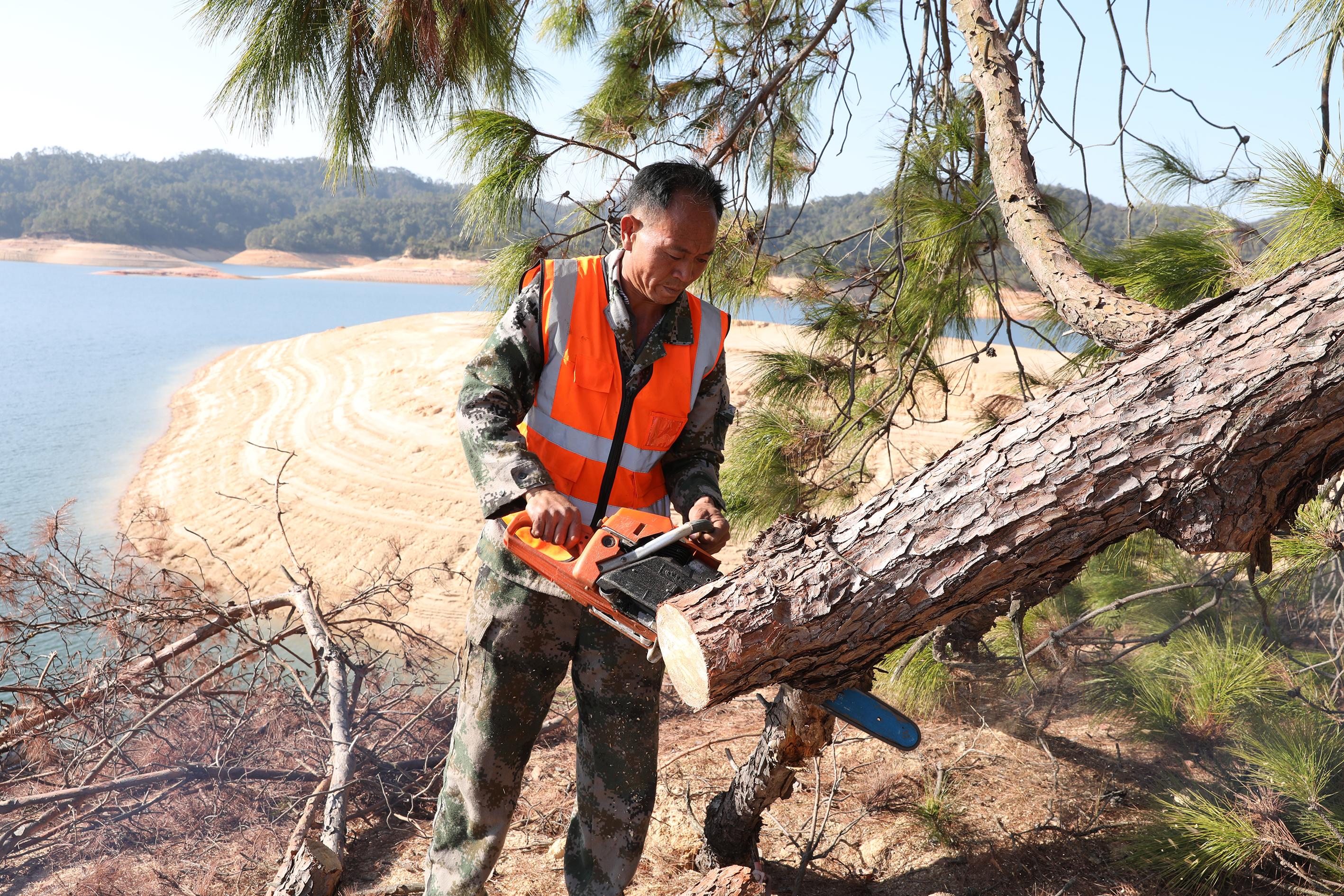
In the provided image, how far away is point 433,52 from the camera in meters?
2.72

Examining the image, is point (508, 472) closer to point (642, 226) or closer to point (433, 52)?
point (642, 226)

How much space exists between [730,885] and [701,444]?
108 cm

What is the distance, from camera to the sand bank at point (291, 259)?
55.2 metres

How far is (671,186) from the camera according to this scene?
1847mm

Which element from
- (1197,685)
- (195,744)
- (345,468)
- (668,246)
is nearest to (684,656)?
(668,246)

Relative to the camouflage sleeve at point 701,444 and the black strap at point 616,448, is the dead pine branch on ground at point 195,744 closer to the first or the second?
the black strap at point 616,448

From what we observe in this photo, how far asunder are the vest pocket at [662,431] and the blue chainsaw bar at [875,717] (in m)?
0.70

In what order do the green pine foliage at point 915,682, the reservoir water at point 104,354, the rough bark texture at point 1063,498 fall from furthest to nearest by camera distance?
1. the reservoir water at point 104,354
2. the green pine foliage at point 915,682
3. the rough bark texture at point 1063,498

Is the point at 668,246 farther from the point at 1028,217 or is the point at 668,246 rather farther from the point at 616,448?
the point at 1028,217

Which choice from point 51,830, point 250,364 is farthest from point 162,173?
point 51,830

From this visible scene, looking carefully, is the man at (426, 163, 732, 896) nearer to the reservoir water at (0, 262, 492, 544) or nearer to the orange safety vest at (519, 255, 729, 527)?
the orange safety vest at (519, 255, 729, 527)

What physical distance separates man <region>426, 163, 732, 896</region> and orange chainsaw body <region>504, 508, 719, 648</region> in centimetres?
15

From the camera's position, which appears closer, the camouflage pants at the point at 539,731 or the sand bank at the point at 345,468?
the camouflage pants at the point at 539,731

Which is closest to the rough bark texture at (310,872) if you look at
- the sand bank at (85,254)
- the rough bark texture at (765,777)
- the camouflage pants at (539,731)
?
the camouflage pants at (539,731)
